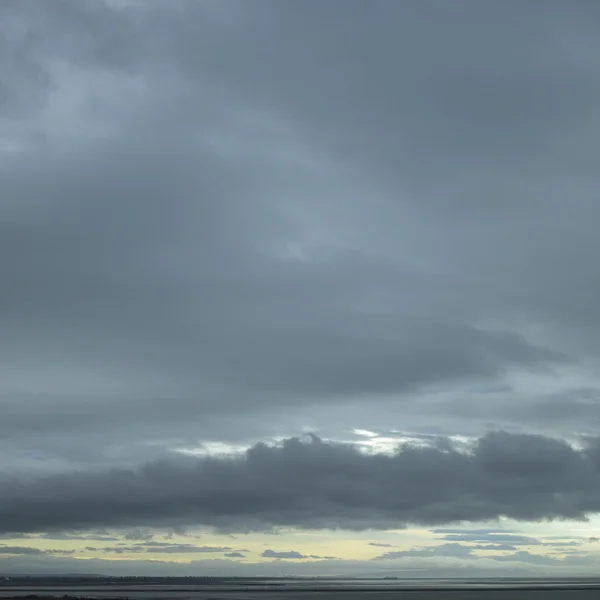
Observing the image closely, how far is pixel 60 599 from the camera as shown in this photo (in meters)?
148

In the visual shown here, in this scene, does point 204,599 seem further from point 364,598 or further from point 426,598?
point 426,598

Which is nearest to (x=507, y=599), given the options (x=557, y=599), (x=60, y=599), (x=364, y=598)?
(x=557, y=599)

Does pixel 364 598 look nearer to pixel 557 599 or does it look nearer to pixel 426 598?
pixel 426 598

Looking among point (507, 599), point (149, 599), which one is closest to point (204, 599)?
point (149, 599)

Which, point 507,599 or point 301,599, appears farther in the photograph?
point 507,599

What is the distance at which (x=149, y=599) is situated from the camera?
489 feet

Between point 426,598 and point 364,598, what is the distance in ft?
56.2

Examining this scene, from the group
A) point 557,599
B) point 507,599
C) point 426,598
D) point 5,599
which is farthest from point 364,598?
point 5,599

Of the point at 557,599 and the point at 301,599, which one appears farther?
the point at 557,599

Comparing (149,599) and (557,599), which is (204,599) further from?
(557,599)

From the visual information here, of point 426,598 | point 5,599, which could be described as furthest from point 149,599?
point 426,598

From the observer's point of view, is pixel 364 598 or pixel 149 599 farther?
pixel 364 598

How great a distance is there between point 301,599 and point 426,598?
35.2 m

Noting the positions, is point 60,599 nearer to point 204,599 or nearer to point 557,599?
point 204,599
